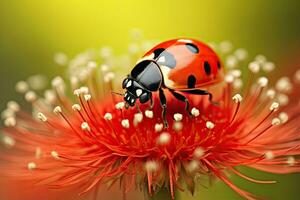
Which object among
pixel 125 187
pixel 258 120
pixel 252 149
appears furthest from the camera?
pixel 258 120

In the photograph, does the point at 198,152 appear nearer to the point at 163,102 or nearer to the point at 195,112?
the point at 195,112

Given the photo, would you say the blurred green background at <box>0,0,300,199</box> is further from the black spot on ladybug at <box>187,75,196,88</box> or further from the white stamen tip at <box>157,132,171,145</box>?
the white stamen tip at <box>157,132,171,145</box>

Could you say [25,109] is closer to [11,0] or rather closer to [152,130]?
[11,0]

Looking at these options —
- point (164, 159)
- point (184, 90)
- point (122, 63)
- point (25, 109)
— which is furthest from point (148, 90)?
point (25, 109)

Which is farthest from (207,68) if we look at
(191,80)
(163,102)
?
(163,102)

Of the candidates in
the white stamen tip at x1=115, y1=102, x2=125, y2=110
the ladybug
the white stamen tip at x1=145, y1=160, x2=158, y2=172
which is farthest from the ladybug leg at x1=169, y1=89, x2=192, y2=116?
the white stamen tip at x1=145, y1=160, x2=158, y2=172

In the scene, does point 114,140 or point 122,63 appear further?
point 122,63
